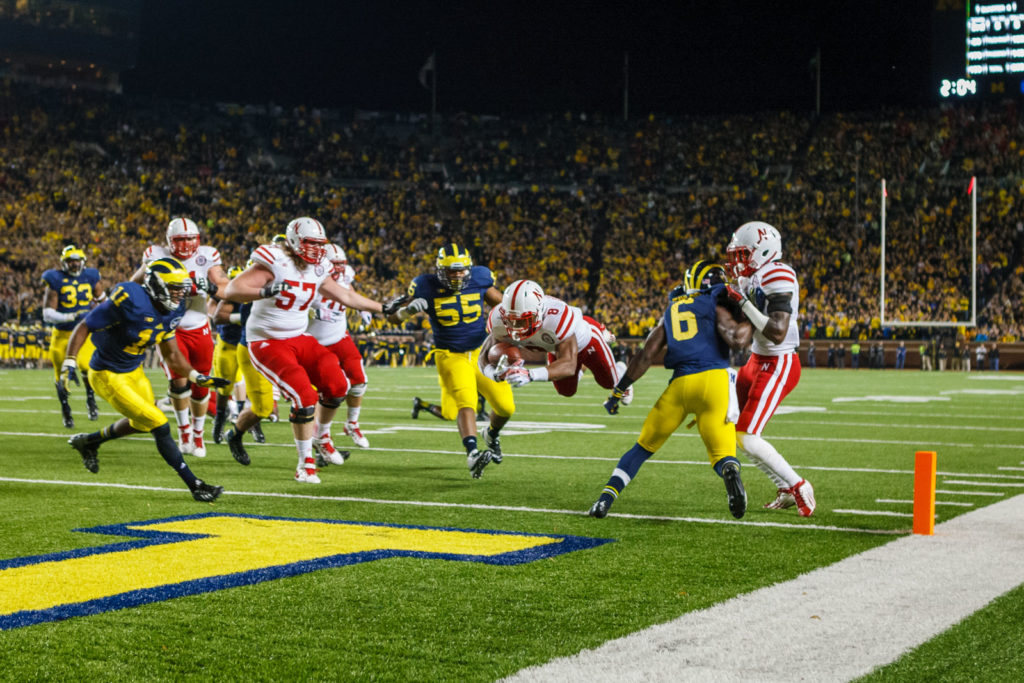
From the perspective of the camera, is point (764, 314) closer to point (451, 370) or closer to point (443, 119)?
point (451, 370)

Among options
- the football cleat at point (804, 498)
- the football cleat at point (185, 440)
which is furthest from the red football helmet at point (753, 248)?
the football cleat at point (185, 440)

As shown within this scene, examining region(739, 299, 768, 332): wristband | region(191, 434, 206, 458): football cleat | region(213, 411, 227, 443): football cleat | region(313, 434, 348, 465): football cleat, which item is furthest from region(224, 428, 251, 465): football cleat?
region(739, 299, 768, 332): wristband

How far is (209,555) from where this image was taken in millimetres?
5246

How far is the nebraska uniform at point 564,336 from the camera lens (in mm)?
7191

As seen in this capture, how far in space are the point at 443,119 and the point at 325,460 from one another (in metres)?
36.0

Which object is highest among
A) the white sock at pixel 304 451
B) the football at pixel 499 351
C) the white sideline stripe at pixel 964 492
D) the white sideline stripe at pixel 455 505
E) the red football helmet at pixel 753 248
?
the red football helmet at pixel 753 248

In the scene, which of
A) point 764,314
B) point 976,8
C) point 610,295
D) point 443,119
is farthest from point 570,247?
point 764,314

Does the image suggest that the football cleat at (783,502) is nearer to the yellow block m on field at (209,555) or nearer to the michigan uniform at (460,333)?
the yellow block m on field at (209,555)

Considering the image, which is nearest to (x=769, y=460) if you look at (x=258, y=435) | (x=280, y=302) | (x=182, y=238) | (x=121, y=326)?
(x=280, y=302)

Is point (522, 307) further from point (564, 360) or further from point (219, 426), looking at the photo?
point (219, 426)

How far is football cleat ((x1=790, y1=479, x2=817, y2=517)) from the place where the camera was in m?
6.59

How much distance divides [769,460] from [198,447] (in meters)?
5.37

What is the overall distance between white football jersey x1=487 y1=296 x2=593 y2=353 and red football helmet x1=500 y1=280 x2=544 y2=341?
0.07 metres

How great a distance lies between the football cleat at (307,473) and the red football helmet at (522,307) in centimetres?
208
